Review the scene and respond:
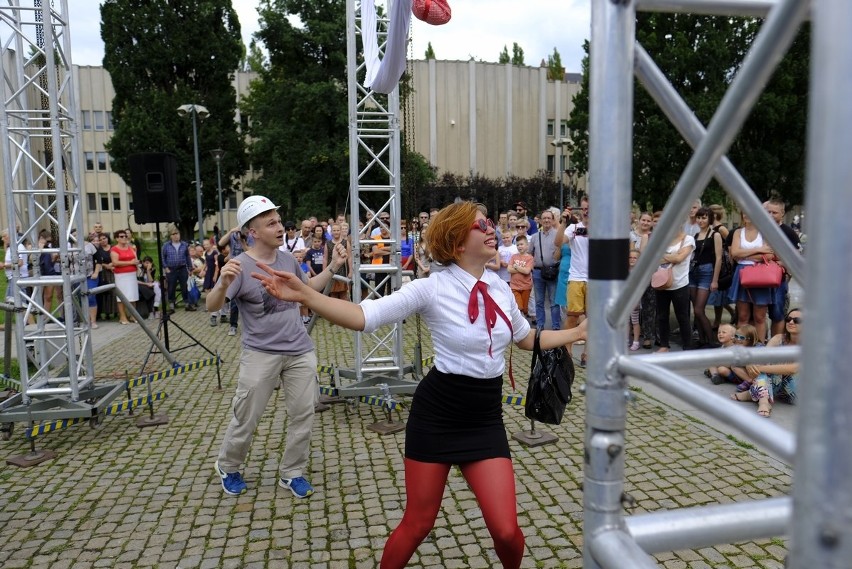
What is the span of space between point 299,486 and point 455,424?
2353 mm

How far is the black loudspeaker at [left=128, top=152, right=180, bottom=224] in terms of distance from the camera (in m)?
10.2

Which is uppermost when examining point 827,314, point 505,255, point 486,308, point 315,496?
point 827,314

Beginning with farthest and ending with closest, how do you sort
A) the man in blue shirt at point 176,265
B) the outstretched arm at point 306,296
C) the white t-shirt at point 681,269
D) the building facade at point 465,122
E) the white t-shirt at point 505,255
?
the building facade at point 465,122 → the man in blue shirt at point 176,265 → the white t-shirt at point 505,255 → the white t-shirt at point 681,269 → the outstretched arm at point 306,296

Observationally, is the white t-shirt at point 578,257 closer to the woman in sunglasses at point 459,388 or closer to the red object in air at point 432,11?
the red object in air at point 432,11

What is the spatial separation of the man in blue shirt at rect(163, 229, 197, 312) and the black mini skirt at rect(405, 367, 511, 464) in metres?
13.6

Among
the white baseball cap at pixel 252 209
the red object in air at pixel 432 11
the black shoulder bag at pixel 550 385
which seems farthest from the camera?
the red object in air at pixel 432 11

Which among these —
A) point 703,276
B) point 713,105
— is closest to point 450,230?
point 703,276

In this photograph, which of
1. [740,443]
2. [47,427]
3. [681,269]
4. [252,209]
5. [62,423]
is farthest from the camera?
[681,269]

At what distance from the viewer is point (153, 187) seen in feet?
33.6

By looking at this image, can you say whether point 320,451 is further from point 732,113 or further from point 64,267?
point 732,113

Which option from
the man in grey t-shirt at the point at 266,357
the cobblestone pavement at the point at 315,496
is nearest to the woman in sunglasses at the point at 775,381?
the cobblestone pavement at the point at 315,496

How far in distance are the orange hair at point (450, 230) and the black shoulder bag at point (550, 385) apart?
80 cm

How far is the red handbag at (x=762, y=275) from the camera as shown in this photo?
24.8 ft

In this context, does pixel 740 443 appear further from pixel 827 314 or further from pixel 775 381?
pixel 827 314
